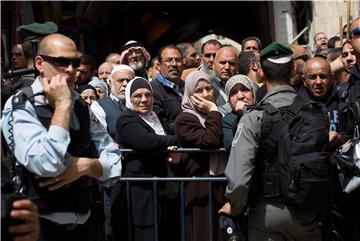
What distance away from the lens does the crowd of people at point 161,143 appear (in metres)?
3.53

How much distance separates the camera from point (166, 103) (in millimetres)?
5887

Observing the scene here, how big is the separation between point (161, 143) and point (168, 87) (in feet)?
4.00

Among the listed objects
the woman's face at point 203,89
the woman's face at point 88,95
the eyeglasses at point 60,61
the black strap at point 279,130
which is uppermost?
the eyeglasses at point 60,61

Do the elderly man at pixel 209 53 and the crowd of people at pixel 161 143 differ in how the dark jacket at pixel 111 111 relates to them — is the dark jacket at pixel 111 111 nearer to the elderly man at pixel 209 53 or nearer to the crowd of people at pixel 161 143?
the crowd of people at pixel 161 143

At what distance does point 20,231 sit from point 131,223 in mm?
2560

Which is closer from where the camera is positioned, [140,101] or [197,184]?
[197,184]

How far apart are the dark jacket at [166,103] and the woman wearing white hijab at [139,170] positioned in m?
0.55

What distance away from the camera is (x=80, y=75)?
7184 millimetres

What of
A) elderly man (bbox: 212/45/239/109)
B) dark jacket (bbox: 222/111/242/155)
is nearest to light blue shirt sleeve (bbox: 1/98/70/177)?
dark jacket (bbox: 222/111/242/155)

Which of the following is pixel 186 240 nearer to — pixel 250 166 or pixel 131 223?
pixel 131 223

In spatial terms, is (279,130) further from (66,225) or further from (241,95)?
(66,225)

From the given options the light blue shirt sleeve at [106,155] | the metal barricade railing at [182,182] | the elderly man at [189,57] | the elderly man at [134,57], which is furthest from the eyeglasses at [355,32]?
the elderly man at [189,57]

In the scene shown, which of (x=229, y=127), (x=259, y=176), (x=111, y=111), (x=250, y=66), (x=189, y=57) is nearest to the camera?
(x=259, y=176)

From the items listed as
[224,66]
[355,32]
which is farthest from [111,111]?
[355,32]
